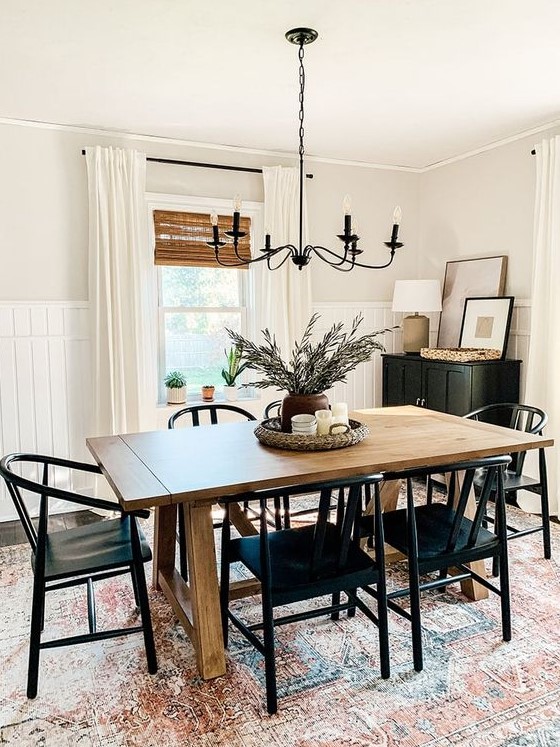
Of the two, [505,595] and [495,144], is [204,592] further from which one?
[495,144]

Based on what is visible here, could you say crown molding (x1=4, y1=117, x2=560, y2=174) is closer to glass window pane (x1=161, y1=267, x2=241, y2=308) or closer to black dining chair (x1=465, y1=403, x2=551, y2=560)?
glass window pane (x1=161, y1=267, x2=241, y2=308)

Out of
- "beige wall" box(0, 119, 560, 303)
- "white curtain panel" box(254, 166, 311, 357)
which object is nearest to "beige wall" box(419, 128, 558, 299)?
"beige wall" box(0, 119, 560, 303)

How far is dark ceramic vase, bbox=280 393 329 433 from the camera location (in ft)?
8.82

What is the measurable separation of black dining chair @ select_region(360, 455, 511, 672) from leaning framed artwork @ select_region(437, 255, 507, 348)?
2.29 meters

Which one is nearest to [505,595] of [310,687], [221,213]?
[310,687]

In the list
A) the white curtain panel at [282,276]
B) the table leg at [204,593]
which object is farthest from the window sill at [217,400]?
the table leg at [204,593]

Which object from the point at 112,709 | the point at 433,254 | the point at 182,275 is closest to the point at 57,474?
the point at 182,275

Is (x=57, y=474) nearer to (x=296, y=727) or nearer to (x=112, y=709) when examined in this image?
(x=112, y=709)

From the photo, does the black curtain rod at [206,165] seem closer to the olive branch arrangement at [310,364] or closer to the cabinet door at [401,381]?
the cabinet door at [401,381]

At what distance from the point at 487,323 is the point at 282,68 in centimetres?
236

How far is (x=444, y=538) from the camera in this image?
2.46m

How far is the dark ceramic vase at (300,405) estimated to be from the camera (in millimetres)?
2689

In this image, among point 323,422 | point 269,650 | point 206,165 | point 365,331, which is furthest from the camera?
point 365,331

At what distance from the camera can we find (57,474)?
4148mm
